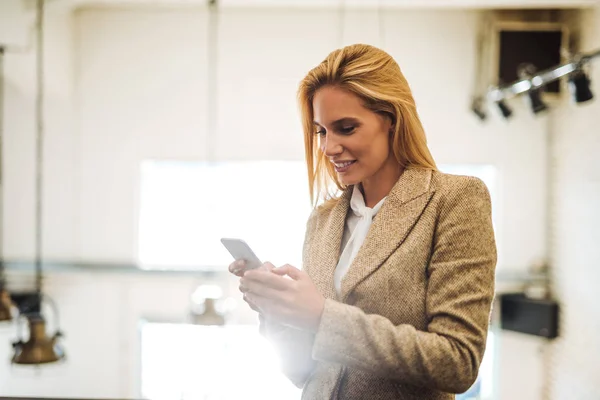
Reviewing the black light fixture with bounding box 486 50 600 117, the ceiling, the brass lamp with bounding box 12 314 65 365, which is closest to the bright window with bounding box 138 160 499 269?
the black light fixture with bounding box 486 50 600 117

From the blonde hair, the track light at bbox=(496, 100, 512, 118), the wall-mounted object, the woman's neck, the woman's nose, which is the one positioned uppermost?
the track light at bbox=(496, 100, 512, 118)

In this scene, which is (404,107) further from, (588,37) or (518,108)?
(518,108)

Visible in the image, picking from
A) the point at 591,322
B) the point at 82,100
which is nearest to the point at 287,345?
the point at 591,322

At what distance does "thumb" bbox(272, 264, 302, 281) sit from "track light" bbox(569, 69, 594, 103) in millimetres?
3232

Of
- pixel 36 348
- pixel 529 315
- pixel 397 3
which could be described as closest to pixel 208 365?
pixel 36 348

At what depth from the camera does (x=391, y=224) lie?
41.4 inches

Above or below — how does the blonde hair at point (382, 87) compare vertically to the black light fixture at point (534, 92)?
below

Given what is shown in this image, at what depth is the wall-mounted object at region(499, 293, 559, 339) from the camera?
5.06 m

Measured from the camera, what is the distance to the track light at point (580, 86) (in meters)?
3.52

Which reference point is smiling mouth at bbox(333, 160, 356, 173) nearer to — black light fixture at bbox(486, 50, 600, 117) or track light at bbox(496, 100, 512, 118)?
black light fixture at bbox(486, 50, 600, 117)

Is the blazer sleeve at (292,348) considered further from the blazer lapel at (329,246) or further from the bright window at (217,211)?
the bright window at (217,211)

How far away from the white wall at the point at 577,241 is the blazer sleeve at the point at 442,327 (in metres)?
4.08

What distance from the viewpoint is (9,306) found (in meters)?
3.96

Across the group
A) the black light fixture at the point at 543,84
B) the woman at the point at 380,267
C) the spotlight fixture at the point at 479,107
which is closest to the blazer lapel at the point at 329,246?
the woman at the point at 380,267
